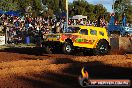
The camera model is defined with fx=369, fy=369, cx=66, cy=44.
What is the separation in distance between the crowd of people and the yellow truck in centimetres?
658

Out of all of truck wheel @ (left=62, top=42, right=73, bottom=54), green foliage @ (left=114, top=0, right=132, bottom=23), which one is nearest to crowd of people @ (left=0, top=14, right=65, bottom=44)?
truck wheel @ (left=62, top=42, right=73, bottom=54)

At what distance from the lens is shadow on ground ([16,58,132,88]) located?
10.3m

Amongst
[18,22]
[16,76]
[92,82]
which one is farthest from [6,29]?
[92,82]

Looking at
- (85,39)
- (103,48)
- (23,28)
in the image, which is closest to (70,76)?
(85,39)

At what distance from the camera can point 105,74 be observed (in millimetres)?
12195

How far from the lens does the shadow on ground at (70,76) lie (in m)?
10.3

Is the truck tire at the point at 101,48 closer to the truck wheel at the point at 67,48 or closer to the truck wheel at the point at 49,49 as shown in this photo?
the truck wheel at the point at 67,48

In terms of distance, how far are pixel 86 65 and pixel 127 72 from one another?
228cm

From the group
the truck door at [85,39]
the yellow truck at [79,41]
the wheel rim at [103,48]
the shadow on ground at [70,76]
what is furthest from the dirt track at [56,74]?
the wheel rim at [103,48]

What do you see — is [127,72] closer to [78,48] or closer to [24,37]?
[78,48]

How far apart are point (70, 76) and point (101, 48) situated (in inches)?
417

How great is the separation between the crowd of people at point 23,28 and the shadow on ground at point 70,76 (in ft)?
48.3

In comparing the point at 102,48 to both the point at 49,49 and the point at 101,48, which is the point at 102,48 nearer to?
the point at 101,48

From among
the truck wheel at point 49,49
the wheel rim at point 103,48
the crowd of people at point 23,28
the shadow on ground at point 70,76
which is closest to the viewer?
the shadow on ground at point 70,76
